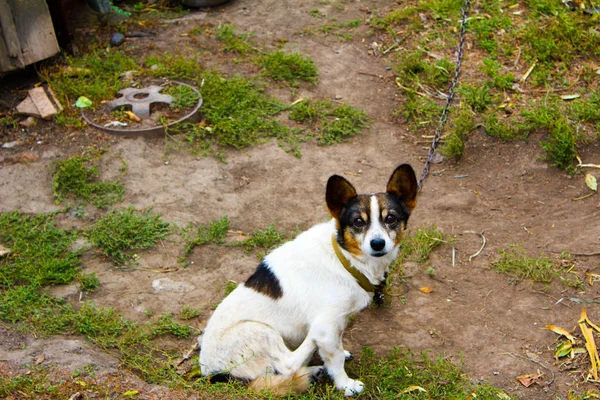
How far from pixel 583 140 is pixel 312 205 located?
263cm

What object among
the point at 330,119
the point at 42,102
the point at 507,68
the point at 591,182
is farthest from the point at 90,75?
the point at 591,182

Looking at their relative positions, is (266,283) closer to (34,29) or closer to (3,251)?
(3,251)

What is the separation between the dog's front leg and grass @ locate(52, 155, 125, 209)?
2861mm

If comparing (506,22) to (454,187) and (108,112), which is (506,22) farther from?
(108,112)

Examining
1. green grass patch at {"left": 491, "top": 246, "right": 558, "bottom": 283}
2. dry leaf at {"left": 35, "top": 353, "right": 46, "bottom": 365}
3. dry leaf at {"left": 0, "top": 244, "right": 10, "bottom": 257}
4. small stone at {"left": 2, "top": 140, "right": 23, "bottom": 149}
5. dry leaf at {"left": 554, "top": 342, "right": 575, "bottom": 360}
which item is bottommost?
green grass patch at {"left": 491, "top": 246, "right": 558, "bottom": 283}

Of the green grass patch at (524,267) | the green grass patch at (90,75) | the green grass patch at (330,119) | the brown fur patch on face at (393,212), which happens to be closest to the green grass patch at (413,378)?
the brown fur patch on face at (393,212)

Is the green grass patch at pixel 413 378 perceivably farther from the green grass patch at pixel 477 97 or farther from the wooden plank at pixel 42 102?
the wooden plank at pixel 42 102

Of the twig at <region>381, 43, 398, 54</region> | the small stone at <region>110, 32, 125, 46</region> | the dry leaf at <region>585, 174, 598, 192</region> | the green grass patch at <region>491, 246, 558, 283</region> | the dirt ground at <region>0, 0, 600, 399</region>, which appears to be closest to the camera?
the dirt ground at <region>0, 0, 600, 399</region>

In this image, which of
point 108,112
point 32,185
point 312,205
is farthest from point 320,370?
point 108,112

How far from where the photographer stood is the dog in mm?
3869

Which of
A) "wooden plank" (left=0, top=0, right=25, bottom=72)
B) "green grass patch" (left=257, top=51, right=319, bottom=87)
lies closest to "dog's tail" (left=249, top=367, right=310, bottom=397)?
"green grass patch" (left=257, top=51, right=319, bottom=87)

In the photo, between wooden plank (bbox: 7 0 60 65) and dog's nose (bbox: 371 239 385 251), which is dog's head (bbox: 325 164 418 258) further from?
wooden plank (bbox: 7 0 60 65)

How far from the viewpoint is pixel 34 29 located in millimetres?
7355

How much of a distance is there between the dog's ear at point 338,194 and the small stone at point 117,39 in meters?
5.35
